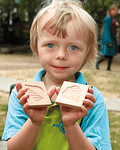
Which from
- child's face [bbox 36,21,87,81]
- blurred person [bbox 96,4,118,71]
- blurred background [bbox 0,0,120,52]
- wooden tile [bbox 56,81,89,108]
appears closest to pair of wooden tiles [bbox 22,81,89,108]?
wooden tile [bbox 56,81,89,108]

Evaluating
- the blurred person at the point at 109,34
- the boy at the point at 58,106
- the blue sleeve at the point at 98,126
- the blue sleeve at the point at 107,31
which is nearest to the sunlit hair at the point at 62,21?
the boy at the point at 58,106

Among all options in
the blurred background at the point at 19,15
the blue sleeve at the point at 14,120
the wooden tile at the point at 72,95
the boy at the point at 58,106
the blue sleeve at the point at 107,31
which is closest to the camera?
the wooden tile at the point at 72,95

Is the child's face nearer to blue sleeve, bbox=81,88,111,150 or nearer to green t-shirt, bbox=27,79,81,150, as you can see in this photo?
green t-shirt, bbox=27,79,81,150

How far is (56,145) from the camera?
1597 mm

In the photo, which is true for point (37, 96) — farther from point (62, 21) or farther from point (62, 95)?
point (62, 21)

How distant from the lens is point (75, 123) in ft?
4.53

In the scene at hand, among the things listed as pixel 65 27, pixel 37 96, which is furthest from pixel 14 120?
pixel 65 27

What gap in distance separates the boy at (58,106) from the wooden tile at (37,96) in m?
0.06

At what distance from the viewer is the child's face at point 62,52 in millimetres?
1487

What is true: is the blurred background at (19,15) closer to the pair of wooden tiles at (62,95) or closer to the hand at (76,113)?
the pair of wooden tiles at (62,95)

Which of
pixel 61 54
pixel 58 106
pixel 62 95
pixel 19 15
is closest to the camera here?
pixel 62 95

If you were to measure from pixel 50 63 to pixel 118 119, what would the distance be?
8.09 feet

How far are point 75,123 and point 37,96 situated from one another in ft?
1.00

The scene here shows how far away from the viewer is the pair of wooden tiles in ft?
4.21
